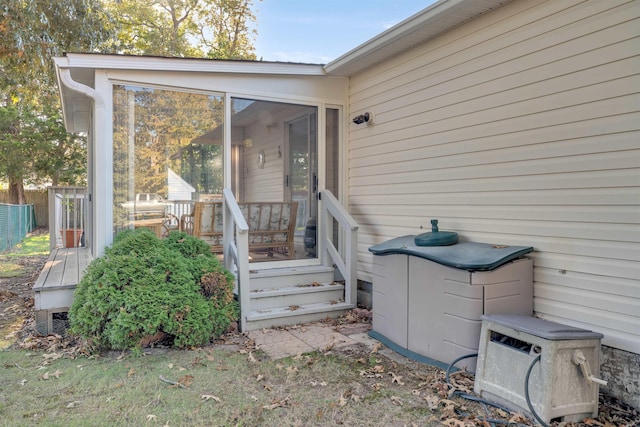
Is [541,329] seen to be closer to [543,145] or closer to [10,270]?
[543,145]

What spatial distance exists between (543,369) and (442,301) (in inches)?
35.2

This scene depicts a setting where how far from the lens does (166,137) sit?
4.39 m

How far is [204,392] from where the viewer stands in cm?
268

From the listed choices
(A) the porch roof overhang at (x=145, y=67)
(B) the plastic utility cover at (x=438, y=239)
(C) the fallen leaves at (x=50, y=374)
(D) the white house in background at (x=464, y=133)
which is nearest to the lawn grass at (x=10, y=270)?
(D) the white house in background at (x=464, y=133)

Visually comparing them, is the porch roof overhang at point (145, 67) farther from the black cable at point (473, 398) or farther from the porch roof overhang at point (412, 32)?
the black cable at point (473, 398)

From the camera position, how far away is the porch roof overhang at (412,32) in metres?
3.39

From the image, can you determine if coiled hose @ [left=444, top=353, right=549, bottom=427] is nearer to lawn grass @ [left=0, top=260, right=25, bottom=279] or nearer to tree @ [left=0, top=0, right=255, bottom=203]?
lawn grass @ [left=0, top=260, right=25, bottom=279]

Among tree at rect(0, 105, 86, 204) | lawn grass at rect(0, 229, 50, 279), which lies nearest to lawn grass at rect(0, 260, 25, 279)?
lawn grass at rect(0, 229, 50, 279)

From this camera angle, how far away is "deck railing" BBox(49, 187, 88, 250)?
7.93 metres

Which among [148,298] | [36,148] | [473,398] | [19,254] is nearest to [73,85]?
[148,298]

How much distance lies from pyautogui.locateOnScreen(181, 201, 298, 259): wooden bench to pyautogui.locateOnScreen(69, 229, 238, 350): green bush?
75 centimetres

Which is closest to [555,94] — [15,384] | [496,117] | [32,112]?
[496,117]

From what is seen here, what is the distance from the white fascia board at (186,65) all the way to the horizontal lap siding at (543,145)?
1.28 meters

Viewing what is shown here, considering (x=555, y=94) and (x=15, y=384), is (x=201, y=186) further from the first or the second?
(x=555, y=94)
